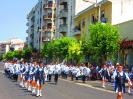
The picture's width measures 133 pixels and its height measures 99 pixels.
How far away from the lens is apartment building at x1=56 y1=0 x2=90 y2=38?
3253 inches

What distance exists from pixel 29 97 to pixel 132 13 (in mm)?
38505

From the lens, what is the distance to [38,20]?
13388 centimetres

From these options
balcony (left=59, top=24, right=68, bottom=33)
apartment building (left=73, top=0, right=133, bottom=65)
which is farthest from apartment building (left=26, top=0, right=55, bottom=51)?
apartment building (left=73, top=0, right=133, bottom=65)

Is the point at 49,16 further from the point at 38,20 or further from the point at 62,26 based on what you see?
the point at 62,26

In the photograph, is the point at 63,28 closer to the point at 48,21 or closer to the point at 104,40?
the point at 48,21

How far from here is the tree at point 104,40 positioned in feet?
163

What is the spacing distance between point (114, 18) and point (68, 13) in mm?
27410

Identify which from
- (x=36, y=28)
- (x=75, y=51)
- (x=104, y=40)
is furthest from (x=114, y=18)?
(x=36, y=28)

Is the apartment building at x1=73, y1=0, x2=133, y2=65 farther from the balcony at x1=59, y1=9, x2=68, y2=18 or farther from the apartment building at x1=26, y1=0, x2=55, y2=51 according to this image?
the apartment building at x1=26, y1=0, x2=55, y2=51

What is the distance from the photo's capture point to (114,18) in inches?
2330

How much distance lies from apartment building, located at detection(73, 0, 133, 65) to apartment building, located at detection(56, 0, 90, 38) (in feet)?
13.6

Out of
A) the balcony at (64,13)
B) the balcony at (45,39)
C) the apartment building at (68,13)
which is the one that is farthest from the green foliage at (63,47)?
the balcony at (45,39)

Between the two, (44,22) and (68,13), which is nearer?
(68,13)

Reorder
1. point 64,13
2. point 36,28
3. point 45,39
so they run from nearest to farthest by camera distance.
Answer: point 64,13
point 45,39
point 36,28
